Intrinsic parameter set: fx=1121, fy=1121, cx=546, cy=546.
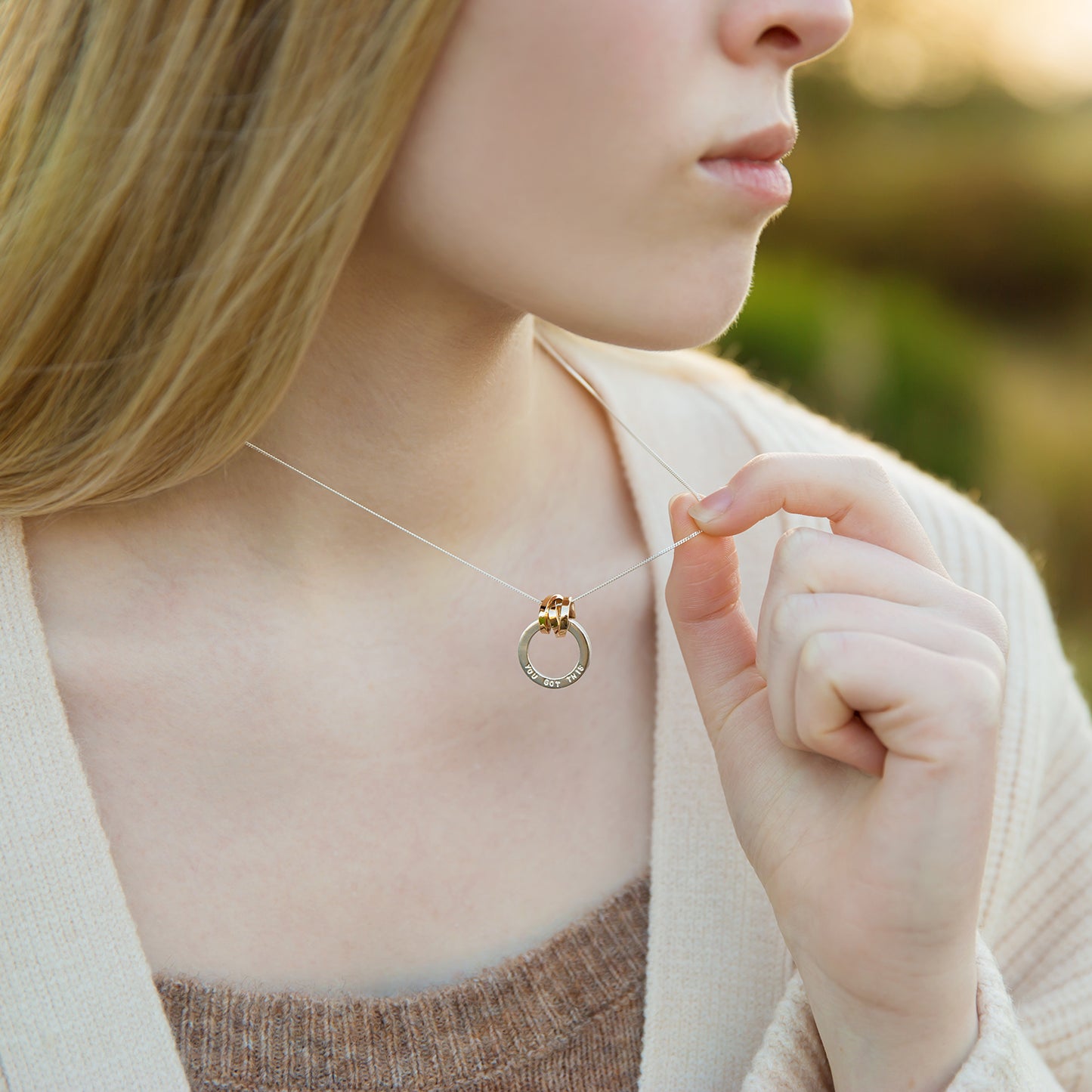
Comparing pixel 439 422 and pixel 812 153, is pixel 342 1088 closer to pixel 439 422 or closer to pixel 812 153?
pixel 439 422

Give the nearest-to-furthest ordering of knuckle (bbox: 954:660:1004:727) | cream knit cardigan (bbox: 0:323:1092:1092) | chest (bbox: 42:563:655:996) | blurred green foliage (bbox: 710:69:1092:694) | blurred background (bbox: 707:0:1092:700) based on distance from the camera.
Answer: knuckle (bbox: 954:660:1004:727) → cream knit cardigan (bbox: 0:323:1092:1092) → chest (bbox: 42:563:655:996) → blurred green foliage (bbox: 710:69:1092:694) → blurred background (bbox: 707:0:1092:700)

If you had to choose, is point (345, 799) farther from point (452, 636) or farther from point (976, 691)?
point (976, 691)

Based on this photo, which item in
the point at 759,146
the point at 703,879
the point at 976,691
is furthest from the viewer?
the point at 703,879

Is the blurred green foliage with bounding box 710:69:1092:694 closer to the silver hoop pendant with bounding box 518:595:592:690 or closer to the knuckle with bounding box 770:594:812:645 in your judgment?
the silver hoop pendant with bounding box 518:595:592:690

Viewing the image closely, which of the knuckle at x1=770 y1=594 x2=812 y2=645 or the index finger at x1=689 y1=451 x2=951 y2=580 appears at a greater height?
the index finger at x1=689 y1=451 x2=951 y2=580

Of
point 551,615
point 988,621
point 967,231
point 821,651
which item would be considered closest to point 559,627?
point 551,615

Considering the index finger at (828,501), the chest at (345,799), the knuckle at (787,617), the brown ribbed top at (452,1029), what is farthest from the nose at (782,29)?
the brown ribbed top at (452,1029)

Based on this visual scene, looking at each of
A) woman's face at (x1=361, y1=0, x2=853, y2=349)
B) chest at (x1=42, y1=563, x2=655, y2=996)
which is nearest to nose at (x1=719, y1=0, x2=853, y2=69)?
woman's face at (x1=361, y1=0, x2=853, y2=349)

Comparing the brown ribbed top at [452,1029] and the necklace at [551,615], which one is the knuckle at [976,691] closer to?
the necklace at [551,615]
